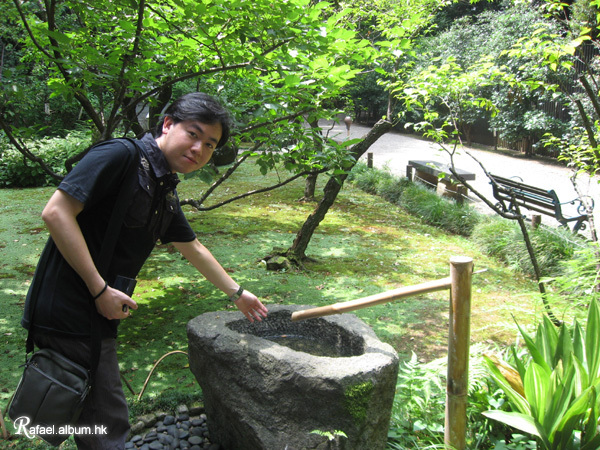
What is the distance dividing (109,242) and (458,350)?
161 centimetres

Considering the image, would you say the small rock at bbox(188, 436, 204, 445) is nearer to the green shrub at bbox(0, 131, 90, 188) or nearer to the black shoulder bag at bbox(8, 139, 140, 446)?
the black shoulder bag at bbox(8, 139, 140, 446)

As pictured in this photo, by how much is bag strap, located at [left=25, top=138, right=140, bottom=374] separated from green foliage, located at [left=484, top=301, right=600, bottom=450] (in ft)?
5.83

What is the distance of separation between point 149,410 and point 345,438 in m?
1.45

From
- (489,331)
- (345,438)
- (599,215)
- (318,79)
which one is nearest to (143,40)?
(318,79)

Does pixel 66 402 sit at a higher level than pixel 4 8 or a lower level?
lower

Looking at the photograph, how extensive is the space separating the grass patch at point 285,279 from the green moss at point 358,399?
4.85 ft

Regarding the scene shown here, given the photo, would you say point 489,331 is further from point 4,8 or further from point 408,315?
point 4,8

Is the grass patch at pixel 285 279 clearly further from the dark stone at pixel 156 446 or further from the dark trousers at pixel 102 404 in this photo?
the dark trousers at pixel 102 404

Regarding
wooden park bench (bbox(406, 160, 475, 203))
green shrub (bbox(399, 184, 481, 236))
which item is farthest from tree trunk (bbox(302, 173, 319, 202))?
wooden park bench (bbox(406, 160, 475, 203))

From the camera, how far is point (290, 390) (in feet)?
7.67

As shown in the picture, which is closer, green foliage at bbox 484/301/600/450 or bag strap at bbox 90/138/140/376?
bag strap at bbox 90/138/140/376

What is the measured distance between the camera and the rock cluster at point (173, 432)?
281 cm

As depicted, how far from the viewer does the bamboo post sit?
221cm

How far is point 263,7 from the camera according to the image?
3041 millimetres
